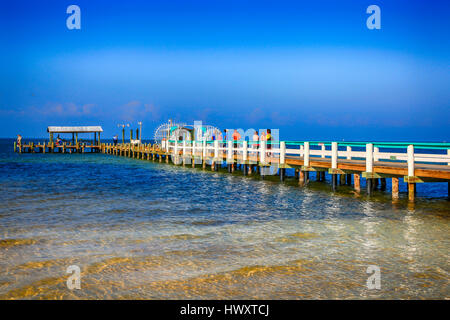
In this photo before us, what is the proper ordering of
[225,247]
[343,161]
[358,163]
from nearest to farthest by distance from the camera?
[225,247] → [358,163] → [343,161]

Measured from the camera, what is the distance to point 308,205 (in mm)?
14617

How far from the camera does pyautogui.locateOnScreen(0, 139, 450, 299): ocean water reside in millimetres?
6230

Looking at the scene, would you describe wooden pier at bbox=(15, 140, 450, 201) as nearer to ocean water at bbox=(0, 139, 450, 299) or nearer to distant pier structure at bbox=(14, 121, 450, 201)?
distant pier structure at bbox=(14, 121, 450, 201)

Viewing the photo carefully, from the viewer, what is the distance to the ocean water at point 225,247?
6.23 metres

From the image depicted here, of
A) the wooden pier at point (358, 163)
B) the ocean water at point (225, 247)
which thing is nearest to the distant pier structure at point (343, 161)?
the wooden pier at point (358, 163)

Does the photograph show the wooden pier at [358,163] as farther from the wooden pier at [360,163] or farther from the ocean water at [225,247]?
the ocean water at [225,247]

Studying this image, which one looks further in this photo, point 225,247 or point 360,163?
point 360,163

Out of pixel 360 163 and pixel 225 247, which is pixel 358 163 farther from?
pixel 225 247

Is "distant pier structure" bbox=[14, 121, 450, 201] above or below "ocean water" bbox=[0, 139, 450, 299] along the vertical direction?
above

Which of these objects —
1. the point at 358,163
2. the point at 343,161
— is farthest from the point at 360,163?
the point at 343,161

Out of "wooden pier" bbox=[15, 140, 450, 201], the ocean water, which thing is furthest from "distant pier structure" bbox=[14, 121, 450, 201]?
the ocean water

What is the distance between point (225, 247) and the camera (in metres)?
8.64

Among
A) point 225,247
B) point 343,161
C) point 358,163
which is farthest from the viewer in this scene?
point 343,161
